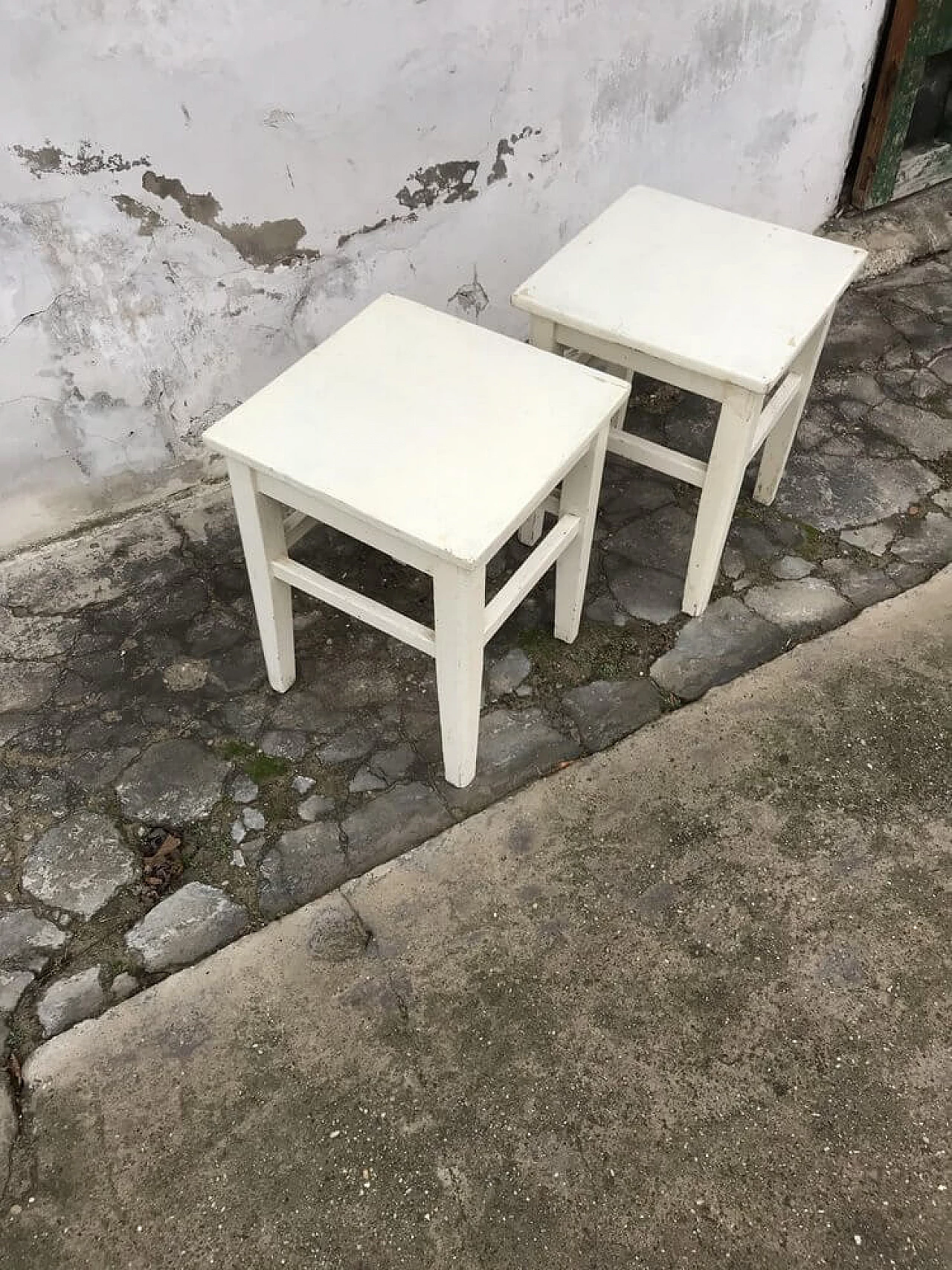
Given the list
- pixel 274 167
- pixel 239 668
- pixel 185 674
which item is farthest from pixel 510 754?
pixel 274 167

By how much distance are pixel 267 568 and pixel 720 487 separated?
3.51 ft

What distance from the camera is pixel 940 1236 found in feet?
5.19

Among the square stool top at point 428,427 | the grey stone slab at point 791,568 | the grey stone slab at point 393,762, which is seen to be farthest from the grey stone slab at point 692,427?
the grey stone slab at point 393,762

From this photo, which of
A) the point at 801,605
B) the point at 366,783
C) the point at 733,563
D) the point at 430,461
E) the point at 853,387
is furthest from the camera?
the point at 853,387

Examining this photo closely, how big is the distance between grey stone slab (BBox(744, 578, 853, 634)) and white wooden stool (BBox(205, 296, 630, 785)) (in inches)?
28.2

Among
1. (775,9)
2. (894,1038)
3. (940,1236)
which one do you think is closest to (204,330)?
(775,9)

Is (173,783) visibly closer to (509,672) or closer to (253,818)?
(253,818)

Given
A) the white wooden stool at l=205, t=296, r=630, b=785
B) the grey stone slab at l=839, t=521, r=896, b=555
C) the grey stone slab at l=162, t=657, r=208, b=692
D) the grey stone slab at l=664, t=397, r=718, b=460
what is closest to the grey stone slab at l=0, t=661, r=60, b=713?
the grey stone slab at l=162, t=657, r=208, b=692

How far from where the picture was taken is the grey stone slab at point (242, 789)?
7.04ft

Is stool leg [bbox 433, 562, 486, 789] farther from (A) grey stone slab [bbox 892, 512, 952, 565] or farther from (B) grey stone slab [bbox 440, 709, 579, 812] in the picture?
(A) grey stone slab [bbox 892, 512, 952, 565]

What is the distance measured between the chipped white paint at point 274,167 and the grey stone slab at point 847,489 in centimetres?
104

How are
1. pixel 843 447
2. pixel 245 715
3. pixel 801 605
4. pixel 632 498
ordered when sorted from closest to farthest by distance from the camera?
1. pixel 245 715
2. pixel 801 605
3. pixel 632 498
4. pixel 843 447

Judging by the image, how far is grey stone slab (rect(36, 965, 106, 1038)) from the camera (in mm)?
Answer: 1820

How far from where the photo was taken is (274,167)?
2.26m
